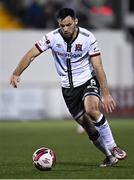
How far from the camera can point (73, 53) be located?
42.3 ft

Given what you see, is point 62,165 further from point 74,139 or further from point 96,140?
point 74,139

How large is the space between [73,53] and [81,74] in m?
0.35

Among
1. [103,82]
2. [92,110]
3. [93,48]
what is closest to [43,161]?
[92,110]

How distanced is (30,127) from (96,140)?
42.2ft

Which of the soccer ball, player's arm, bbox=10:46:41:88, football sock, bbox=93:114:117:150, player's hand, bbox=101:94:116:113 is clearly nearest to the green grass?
the soccer ball

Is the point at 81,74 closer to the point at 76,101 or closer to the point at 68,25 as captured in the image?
the point at 76,101

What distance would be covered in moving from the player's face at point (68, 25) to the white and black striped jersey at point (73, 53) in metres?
0.19

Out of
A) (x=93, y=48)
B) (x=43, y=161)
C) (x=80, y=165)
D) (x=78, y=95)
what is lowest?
(x=80, y=165)

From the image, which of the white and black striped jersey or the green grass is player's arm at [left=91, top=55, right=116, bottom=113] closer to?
the white and black striped jersey

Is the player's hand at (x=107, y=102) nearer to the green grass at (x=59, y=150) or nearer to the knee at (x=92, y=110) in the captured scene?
the knee at (x=92, y=110)

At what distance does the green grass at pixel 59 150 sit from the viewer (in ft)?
38.6

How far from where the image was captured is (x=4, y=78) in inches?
1267

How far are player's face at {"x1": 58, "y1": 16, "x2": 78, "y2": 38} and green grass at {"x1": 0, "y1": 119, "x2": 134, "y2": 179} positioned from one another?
6.60 feet

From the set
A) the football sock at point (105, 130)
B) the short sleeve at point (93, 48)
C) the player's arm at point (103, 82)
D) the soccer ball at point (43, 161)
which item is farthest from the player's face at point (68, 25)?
the soccer ball at point (43, 161)
